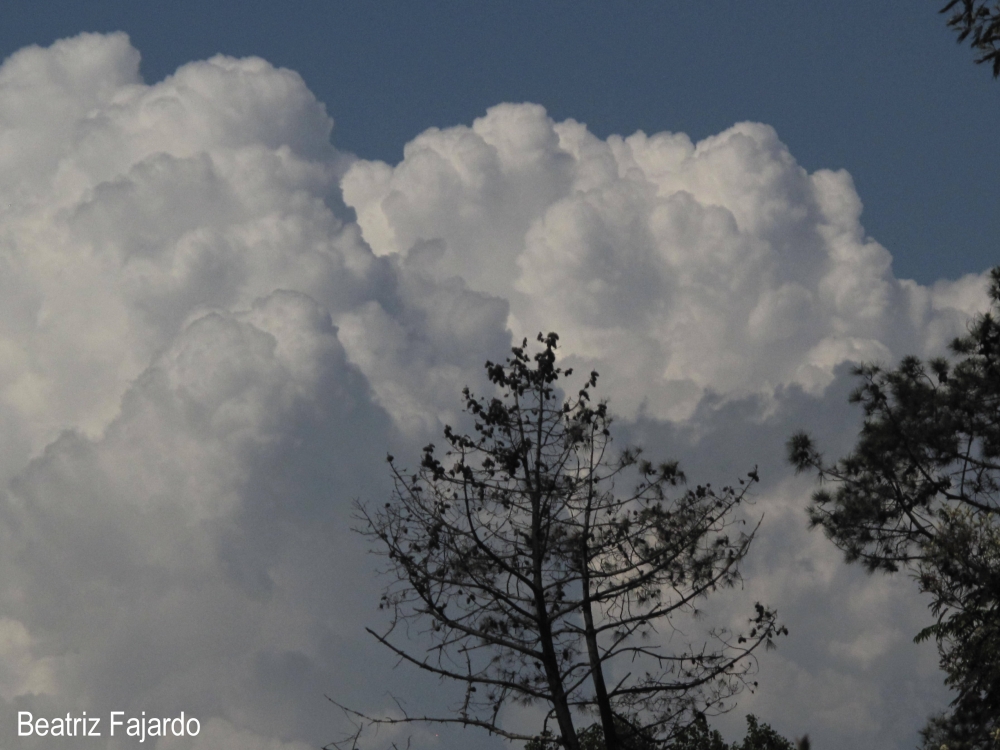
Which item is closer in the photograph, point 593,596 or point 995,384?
point 593,596

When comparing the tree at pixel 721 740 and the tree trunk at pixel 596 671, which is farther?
the tree at pixel 721 740

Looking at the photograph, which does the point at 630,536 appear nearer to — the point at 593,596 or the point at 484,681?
the point at 593,596

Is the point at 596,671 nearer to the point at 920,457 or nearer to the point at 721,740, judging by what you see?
the point at 920,457

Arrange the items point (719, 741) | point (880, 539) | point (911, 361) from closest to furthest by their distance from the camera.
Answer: point (880, 539) < point (911, 361) < point (719, 741)

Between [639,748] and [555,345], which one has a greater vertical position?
[555,345]

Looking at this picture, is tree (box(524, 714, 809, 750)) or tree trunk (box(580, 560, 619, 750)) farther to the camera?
tree (box(524, 714, 809, 750))

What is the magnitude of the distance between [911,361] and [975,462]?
7.95ft

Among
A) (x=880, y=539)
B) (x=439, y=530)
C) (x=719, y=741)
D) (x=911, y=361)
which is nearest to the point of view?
(x=439, y=530)

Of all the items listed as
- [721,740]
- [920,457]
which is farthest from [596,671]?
[721,740]

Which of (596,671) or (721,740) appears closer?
(596,671)

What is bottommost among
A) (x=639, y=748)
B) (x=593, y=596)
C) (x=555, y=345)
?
(x=639, y=748)

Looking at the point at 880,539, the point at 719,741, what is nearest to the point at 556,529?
the point at 880,539

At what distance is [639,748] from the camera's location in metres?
18.0

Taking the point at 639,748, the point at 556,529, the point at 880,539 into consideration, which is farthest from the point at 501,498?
the point at 880,539
